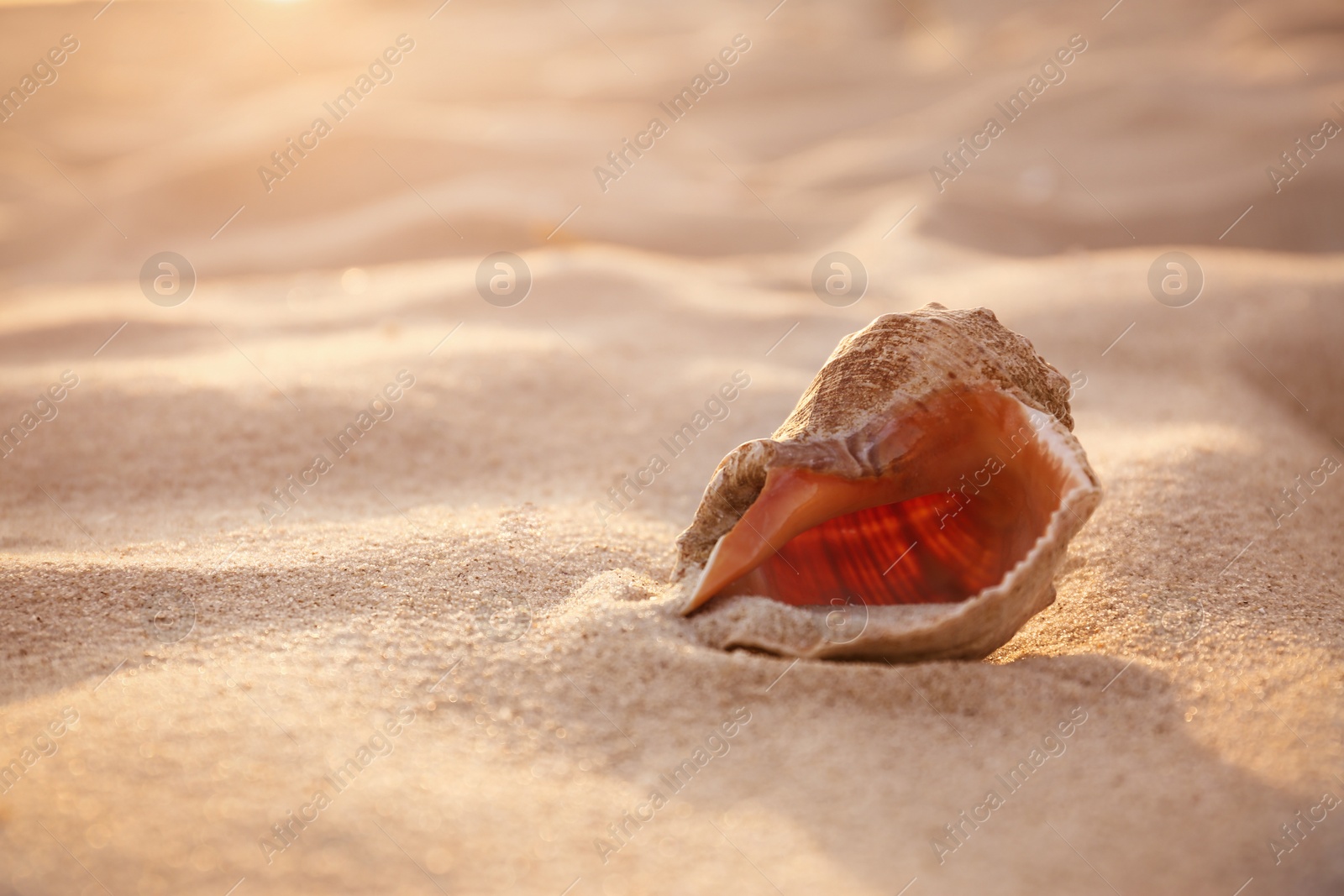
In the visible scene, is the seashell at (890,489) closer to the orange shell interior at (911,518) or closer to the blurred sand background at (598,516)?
the orange shell interior at (911,518)

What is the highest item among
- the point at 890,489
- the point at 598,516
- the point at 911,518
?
the point at 890,489

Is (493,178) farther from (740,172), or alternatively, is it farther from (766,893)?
(766,893)

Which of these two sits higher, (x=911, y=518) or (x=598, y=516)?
(x=911, y=518)

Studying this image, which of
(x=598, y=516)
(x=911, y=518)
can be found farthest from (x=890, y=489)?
(x=598, y=516)

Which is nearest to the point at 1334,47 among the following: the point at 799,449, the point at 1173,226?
the point at 1173,226

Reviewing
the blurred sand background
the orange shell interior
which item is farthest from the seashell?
the blurred sand background

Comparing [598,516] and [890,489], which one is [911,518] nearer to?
[890,489]

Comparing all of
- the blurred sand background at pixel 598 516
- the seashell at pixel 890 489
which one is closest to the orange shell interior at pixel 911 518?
the seashell at pixel 890 489
